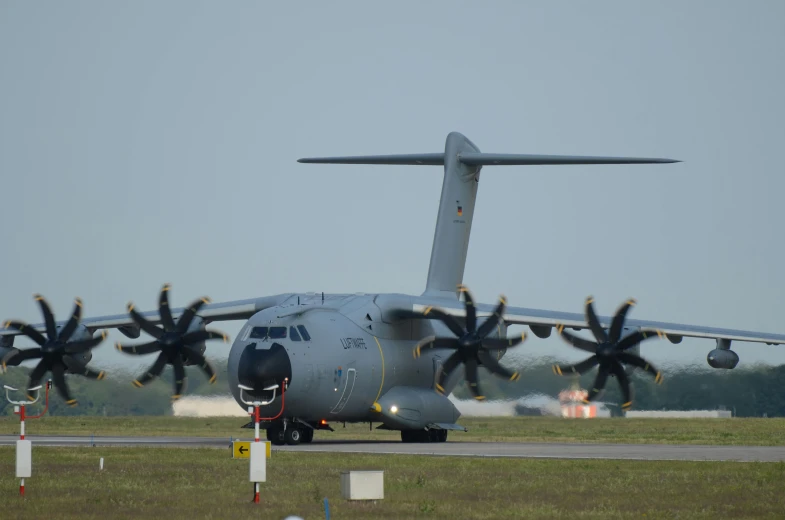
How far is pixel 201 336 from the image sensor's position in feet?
102

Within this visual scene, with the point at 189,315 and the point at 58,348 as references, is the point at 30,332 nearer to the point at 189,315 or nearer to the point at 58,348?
the point at 58,348

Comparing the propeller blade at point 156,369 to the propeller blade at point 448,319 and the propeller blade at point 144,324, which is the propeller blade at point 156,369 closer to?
the propeller blade at point 144,324

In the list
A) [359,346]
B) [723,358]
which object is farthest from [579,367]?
[359,346]

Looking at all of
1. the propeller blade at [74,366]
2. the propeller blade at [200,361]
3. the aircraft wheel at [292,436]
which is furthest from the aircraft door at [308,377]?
the propeller blade at [74,366]

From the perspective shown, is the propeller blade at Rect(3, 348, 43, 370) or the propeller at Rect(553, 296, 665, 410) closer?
the propeller at Rect(553, 296, 665, 410)

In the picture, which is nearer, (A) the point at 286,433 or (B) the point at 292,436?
(A) the point at 286,433

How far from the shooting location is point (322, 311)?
101 feet

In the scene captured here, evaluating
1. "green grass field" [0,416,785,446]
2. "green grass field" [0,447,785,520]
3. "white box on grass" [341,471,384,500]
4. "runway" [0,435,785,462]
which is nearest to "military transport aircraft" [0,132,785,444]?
"runway" [0,435,785,462]

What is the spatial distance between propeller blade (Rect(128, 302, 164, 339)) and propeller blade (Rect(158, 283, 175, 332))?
22 centimetres

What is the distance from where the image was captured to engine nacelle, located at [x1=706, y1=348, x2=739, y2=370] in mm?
31625

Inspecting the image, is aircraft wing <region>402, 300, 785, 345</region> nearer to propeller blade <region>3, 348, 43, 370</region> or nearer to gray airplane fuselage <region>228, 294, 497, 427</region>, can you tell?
gray airplane fuselage <region>228, 294, 497, 427</region>

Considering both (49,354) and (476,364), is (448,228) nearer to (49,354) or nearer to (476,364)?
(476,364)

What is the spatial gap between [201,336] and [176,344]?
25.8 inches

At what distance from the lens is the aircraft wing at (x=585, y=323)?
102 feet
